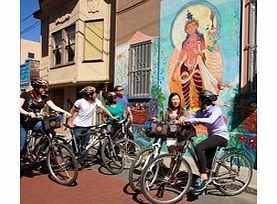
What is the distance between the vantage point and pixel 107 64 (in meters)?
13.0

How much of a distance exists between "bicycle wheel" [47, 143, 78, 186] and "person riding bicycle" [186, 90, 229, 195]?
189cm

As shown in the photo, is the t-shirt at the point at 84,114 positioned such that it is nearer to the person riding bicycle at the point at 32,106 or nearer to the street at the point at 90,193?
the person riding bicycle at the point at 32,106

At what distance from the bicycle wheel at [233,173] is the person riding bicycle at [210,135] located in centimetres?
25

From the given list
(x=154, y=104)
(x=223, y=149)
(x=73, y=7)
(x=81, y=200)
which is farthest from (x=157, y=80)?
(x=73, y=7)

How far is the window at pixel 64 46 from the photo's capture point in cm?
1460

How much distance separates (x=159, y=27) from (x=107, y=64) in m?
4.42

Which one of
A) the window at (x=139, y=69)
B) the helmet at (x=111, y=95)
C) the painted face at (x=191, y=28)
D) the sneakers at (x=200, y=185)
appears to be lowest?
the sneakers at (x=200, y=185)

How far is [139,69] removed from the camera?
9.70 meters

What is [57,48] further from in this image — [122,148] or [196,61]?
[122,148]

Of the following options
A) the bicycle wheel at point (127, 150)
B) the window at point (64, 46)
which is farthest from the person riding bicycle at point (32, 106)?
the window at point (64, 46)

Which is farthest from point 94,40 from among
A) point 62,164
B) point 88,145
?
point 62,164

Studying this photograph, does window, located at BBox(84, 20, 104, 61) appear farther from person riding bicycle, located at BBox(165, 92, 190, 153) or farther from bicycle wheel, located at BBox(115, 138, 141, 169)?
person riding bicycle, located at BBox(165, 92, 190, 153)

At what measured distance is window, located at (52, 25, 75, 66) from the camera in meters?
14.6

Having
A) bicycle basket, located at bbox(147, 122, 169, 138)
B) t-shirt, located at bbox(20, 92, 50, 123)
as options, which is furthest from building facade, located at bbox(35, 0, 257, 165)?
t-shirt, located at bbox(20, 92, 50, 123)
